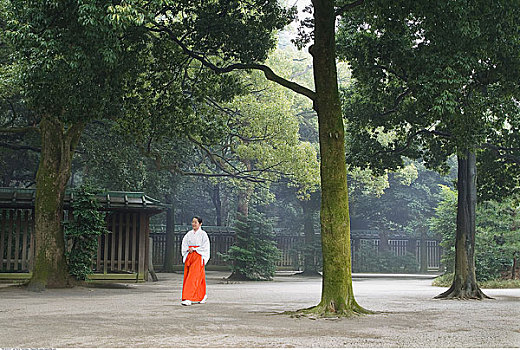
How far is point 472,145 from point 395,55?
2.87m

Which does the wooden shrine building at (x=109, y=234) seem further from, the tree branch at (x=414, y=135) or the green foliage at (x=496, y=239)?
the green foliage at (x=496, y=239)

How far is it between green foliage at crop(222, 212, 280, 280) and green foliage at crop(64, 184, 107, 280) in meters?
8.61

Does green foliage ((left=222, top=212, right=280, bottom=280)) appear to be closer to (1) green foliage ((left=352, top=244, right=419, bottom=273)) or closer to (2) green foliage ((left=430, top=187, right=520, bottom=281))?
(2) green foliage ((left=430, top=187, right=520, bottom=281))

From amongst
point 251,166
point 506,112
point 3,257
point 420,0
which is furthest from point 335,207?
point 251,166

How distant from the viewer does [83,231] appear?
57.1ft

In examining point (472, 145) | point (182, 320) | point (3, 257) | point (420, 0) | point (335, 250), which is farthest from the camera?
point (3, 257)

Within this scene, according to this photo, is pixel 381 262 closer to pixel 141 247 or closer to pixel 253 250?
pixel 253 250

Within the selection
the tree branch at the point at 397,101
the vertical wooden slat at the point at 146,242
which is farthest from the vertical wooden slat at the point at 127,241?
the tree branch at the point at 397,101

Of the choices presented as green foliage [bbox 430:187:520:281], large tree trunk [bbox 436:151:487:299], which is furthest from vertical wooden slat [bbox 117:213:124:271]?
green foliage [bbox 430:187:520:281]

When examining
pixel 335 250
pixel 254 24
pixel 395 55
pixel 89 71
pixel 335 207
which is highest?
pixel 254 24

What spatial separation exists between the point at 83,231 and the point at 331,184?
9269 millimetres

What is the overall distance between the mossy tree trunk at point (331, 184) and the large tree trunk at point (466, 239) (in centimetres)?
614

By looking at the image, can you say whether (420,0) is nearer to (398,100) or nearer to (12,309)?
(398,100)

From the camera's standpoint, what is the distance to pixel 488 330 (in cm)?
832
